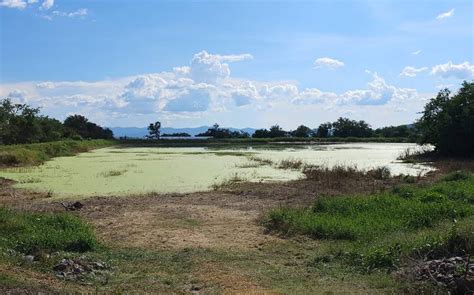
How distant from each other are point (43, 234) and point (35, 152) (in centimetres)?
2730

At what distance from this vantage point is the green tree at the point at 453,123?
33.6m

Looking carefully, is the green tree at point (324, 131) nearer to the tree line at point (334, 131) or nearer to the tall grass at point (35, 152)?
the tree line at point (334, 131)

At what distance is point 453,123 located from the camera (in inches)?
1350

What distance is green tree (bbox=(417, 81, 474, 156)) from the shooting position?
110 ft

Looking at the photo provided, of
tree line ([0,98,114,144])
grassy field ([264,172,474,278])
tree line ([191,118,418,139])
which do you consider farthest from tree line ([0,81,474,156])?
tree line ([191,118,418,139])

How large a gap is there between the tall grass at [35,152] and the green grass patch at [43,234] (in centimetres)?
2068

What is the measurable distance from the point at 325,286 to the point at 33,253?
4623mm

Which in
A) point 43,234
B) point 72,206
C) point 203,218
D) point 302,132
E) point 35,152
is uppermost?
point 302,132

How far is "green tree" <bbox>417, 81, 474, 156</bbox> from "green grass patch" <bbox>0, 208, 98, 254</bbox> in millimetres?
30202

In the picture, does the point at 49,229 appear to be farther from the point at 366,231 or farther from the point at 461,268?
the point at 461,268

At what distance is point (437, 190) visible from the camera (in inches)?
545

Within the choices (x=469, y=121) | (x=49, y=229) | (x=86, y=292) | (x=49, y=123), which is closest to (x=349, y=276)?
(x=86, y=292)

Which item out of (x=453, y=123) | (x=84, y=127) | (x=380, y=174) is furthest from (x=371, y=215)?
(x=84, y=127)

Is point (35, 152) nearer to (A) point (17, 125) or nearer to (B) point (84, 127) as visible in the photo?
(A) point (17, 125)
